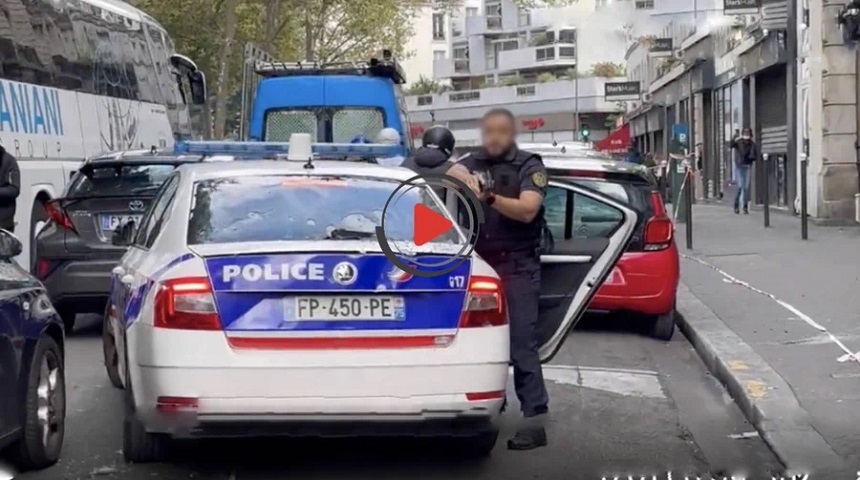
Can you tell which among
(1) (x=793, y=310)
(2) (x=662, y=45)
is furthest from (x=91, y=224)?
(2) (x=662, y=45)

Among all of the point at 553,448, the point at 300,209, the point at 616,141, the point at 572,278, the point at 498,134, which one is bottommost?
the point at 553,448

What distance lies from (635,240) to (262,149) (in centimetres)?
315

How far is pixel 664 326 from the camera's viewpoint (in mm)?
11844

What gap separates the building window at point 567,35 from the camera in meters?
29.5

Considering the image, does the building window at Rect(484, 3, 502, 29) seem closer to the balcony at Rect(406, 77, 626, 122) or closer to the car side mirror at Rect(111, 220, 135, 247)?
the balcony at Rect(406, 77, 626, 122)

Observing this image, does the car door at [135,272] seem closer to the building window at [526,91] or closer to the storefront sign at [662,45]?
the building window at [526,91]

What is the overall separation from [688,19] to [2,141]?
37023 mm

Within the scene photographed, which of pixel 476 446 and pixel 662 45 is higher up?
pixel 662 45

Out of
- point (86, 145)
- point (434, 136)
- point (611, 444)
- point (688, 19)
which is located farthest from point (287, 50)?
point (611, 444)

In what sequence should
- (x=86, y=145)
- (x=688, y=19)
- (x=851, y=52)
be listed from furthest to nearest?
(x=688, y=19) < (x=851, y=52) < (x=86, y=145)

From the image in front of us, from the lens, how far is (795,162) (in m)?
26.1

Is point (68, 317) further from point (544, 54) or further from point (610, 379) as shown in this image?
point (544, 54)

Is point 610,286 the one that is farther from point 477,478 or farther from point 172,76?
point 172,76

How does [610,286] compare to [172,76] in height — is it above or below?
below
